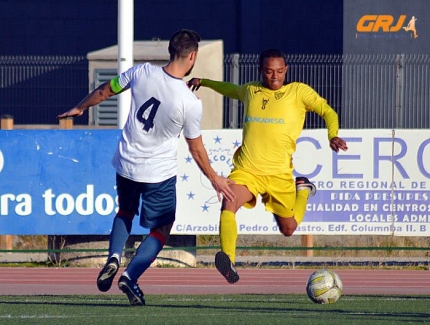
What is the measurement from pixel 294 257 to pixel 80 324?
842 cm

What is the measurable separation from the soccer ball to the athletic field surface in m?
0.08

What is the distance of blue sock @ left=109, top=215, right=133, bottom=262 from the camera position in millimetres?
8773

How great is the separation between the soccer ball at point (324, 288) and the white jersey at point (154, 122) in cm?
153

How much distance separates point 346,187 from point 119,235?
617 cm

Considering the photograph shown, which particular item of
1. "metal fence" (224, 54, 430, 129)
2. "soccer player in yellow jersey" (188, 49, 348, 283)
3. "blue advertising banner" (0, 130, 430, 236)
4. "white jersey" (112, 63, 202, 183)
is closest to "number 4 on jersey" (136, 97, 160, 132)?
"white jersey" (112, 63, 202, 183)

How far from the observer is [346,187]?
47.7 ft

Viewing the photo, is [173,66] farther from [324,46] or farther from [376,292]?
[324,46]

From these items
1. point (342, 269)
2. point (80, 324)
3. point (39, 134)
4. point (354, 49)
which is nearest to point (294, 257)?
point (342, 269)

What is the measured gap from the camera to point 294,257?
15.8m

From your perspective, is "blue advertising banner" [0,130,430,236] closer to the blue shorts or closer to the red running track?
the red running track

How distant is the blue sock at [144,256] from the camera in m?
8.76

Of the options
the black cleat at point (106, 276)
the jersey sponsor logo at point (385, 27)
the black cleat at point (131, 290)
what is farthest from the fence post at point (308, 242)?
the jersey sponsor logo at point (385, 27)

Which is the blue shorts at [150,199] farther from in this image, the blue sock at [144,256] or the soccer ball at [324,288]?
the soccer ball at [324,288]

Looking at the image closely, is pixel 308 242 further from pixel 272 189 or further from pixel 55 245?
pixel 272 189
